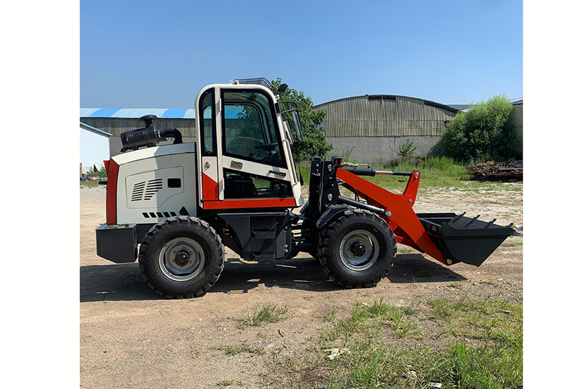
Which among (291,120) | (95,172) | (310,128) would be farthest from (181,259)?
(95,172)

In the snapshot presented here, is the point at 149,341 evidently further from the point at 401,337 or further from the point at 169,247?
the point at 401,337

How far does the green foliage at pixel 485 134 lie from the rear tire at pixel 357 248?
25.6 m

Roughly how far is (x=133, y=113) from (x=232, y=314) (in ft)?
121

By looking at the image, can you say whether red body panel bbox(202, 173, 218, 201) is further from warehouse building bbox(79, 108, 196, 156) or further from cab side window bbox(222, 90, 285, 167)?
warehouse building bbox(79, 108, 196, 156)

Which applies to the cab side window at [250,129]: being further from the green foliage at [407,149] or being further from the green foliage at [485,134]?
the green foliage at [407,149]

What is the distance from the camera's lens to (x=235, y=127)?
582cm

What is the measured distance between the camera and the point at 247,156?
587 cm

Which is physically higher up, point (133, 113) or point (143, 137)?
point (133, 113)

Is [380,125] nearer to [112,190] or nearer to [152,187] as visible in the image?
[152,187]

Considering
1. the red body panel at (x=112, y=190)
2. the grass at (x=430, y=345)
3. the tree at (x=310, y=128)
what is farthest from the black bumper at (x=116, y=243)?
the tree at (x=310, y=128)

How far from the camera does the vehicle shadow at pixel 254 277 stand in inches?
241

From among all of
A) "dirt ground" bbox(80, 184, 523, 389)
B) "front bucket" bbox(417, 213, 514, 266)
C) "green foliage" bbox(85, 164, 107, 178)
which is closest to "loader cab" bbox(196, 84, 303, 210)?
"dirt ground" bbox(80, 184, 523, 389)

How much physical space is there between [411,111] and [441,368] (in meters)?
30.2

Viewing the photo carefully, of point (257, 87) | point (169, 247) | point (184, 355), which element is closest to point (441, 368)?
point (184, 355)
